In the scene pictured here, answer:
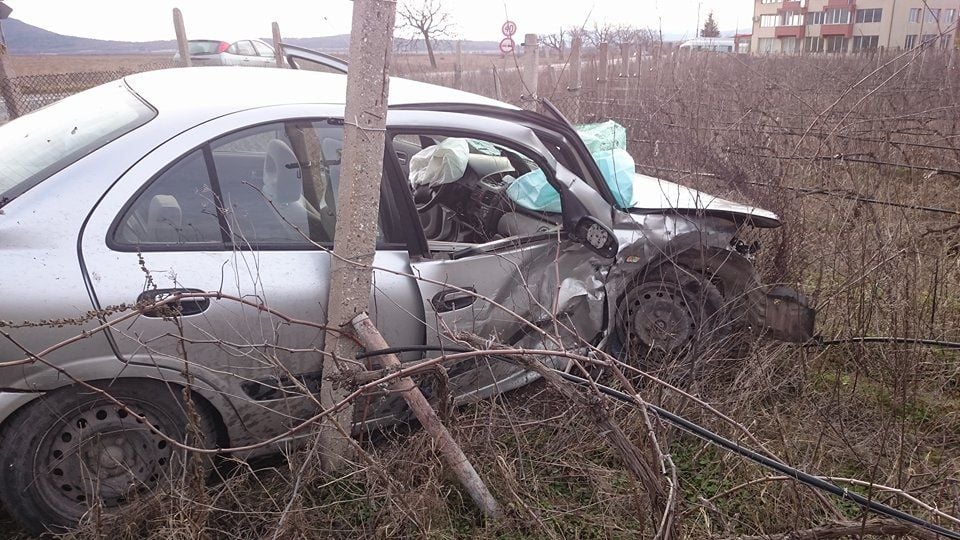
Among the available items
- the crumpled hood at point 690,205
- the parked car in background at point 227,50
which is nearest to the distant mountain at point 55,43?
the parked car in background at point 227,50

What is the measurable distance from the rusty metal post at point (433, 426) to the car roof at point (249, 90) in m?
0.98

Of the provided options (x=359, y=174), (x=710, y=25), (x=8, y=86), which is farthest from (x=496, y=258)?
(x=8, y=86)

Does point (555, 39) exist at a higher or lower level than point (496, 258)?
higher

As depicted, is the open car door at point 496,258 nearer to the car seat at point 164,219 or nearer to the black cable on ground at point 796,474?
the black cable on ground at point 796,474

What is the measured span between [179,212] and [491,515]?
5.39 feet

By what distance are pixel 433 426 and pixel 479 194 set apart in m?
1.64

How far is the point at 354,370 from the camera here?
2338 millimetres

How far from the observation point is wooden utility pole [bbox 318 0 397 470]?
7.39 feet

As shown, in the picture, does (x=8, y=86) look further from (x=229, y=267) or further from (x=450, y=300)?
(x=450, y=300)

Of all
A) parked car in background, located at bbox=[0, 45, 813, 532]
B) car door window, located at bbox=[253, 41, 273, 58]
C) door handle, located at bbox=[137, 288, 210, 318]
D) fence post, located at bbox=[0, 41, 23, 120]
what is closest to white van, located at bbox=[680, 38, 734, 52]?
parked car in background, located at bbox=[0, 45, 813, 532]

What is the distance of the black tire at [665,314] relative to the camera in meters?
3.48

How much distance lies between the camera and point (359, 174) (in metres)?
2.36

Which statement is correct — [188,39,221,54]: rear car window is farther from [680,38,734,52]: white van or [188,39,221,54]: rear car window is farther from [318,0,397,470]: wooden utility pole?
[318,0,397,470]: wooden utility pole

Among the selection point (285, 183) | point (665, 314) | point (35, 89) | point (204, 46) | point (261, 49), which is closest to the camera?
point (285, 183)
